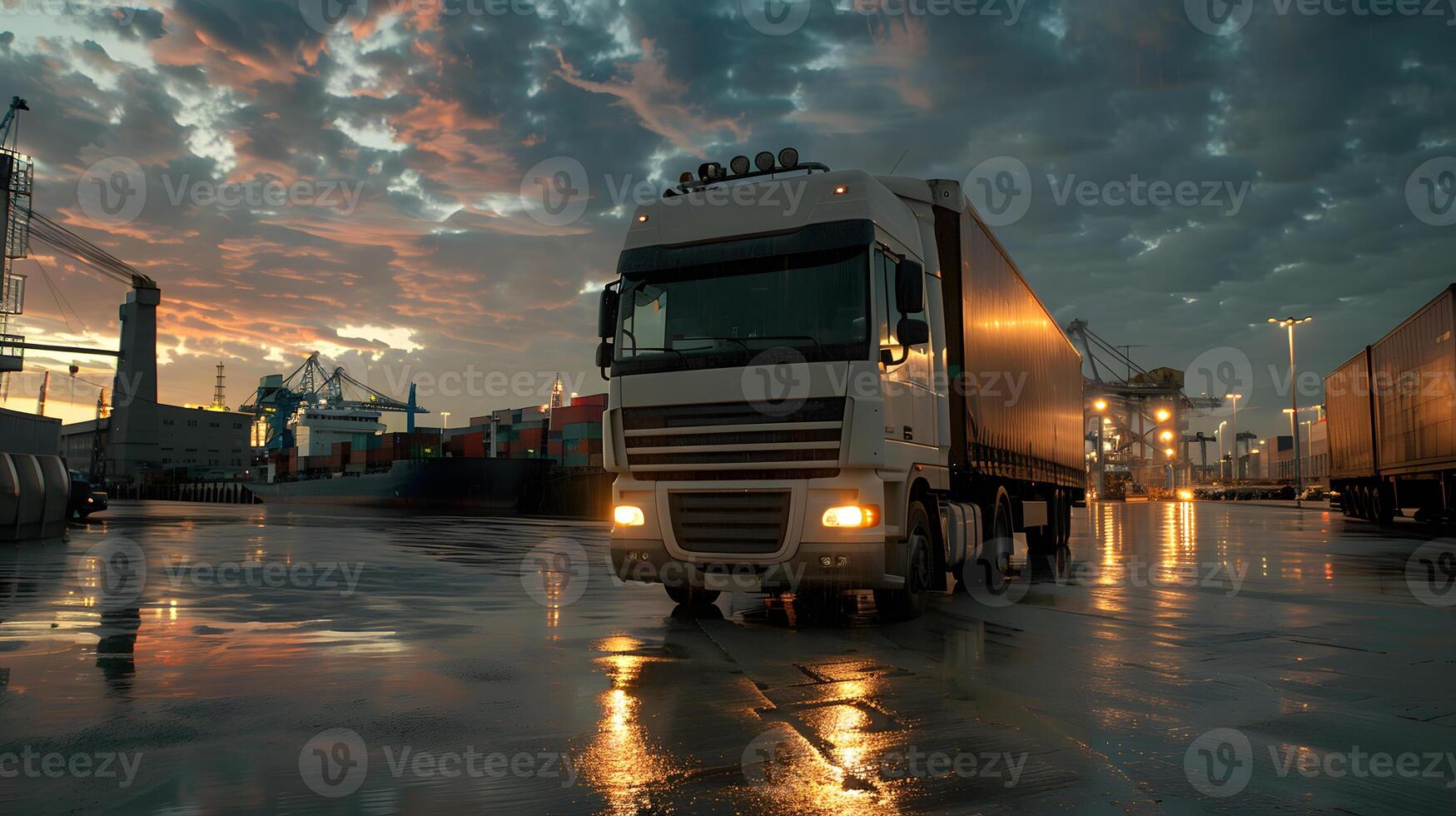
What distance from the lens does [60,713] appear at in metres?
4.82

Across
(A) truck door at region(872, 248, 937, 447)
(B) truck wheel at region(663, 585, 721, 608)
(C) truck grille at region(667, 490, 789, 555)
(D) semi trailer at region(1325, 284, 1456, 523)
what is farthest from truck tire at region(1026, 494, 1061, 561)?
(C) truck grille at region(667, 490, 789, 555)

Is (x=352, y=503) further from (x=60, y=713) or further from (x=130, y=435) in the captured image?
(x=60, y=713)

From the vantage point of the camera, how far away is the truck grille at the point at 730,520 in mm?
7844

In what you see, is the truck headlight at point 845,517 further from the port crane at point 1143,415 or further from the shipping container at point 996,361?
the port crane at point 1143,415

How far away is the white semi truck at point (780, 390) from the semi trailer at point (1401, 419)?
17256mm

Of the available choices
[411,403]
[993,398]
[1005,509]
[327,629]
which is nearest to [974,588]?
[1005,509]

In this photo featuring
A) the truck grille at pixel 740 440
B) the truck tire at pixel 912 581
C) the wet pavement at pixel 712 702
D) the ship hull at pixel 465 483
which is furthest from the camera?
the ship hull at pixel 465 483

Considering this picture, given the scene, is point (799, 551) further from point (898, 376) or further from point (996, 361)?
point (996, 361)

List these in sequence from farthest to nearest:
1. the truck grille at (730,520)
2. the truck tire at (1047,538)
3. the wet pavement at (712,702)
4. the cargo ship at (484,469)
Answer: the cargo ship at (484,469), the truck tire at (1047,538), the truck grille at (730,520), the wet pavement at (712,702)

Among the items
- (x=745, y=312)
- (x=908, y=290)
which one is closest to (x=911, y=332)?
(x=908, y=290)

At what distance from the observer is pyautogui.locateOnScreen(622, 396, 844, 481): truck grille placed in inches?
302

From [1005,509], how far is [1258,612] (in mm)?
3546

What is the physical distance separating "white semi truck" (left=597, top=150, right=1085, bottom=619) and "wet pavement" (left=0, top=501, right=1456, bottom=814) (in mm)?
685

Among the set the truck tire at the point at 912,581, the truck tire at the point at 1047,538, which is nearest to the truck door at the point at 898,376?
the truck tire at the point at 912,581
